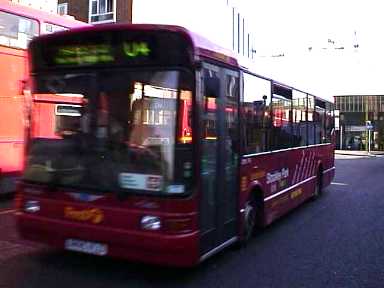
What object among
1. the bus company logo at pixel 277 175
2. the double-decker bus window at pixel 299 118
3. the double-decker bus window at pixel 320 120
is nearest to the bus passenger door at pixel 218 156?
the bus company logo at pixel 277 175

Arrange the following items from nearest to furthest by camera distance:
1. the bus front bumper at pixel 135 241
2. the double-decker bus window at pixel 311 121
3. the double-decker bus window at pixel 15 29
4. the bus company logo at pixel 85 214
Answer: the bus front bumper at pixel 135 241 < the bus company logo at pixel 85 214 < the double-decker bus window at pixel 15 29 < the double-decker bus window at pixel 311 121

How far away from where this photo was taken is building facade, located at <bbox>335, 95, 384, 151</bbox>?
6462cm

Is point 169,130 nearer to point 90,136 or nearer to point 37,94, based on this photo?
point 90,136

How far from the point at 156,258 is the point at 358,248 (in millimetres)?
3745

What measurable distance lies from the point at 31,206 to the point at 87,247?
83 centimetres

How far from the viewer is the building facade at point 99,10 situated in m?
37.4

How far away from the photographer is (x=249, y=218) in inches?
322

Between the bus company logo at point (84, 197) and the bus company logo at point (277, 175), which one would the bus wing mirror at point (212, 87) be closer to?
the bus company logo at point (84, 197)

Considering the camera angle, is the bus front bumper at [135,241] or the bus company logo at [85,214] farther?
the bus company logo at [85,214]

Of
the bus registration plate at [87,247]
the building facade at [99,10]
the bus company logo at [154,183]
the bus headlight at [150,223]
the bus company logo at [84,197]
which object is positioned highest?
the building facade at [99,10]

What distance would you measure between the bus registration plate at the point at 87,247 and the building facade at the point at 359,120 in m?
60.4

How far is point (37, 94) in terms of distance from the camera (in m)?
6.79

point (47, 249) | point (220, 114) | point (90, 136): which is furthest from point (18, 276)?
point (220, 114)

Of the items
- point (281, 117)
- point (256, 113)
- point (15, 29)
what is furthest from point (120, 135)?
point (15, 29)
